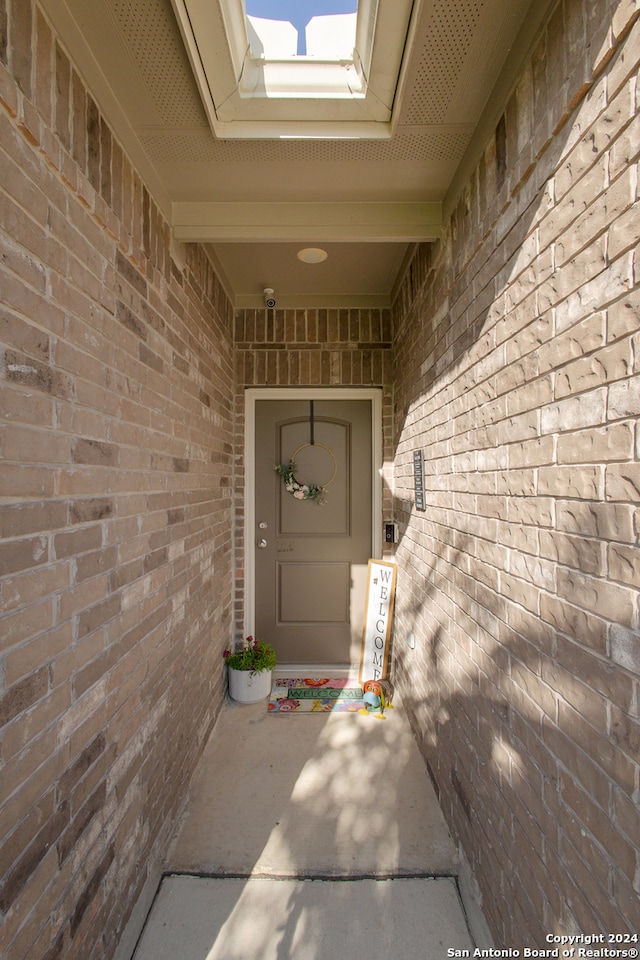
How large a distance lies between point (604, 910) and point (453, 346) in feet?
5.56

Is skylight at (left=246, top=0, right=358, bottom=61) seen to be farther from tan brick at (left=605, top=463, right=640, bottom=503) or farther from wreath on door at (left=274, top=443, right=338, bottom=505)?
wreath on door at (left=274, top=443, right=338, bottom=505)

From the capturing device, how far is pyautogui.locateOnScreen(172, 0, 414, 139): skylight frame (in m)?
1.18

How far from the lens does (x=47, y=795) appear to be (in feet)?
3.34

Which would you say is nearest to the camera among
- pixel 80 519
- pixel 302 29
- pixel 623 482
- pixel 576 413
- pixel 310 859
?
pixel 623 482

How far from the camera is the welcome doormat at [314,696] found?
8.98 feet

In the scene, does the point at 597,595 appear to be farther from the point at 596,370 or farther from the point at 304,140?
the point at 304,140

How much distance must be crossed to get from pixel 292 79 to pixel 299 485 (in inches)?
89.3

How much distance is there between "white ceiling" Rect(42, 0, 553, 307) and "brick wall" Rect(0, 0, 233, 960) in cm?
13

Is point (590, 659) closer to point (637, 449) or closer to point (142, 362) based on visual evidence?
point (637, 449)

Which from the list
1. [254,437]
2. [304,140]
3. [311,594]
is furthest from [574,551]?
[254,437]

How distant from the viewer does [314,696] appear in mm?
2883

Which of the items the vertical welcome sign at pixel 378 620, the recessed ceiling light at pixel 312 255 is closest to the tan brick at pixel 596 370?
the recessed ceiling light at pixel 312 255

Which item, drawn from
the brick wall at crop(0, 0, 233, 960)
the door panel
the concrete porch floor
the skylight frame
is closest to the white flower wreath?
the door panel

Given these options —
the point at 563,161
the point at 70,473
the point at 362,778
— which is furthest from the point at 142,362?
the point at 362,778
